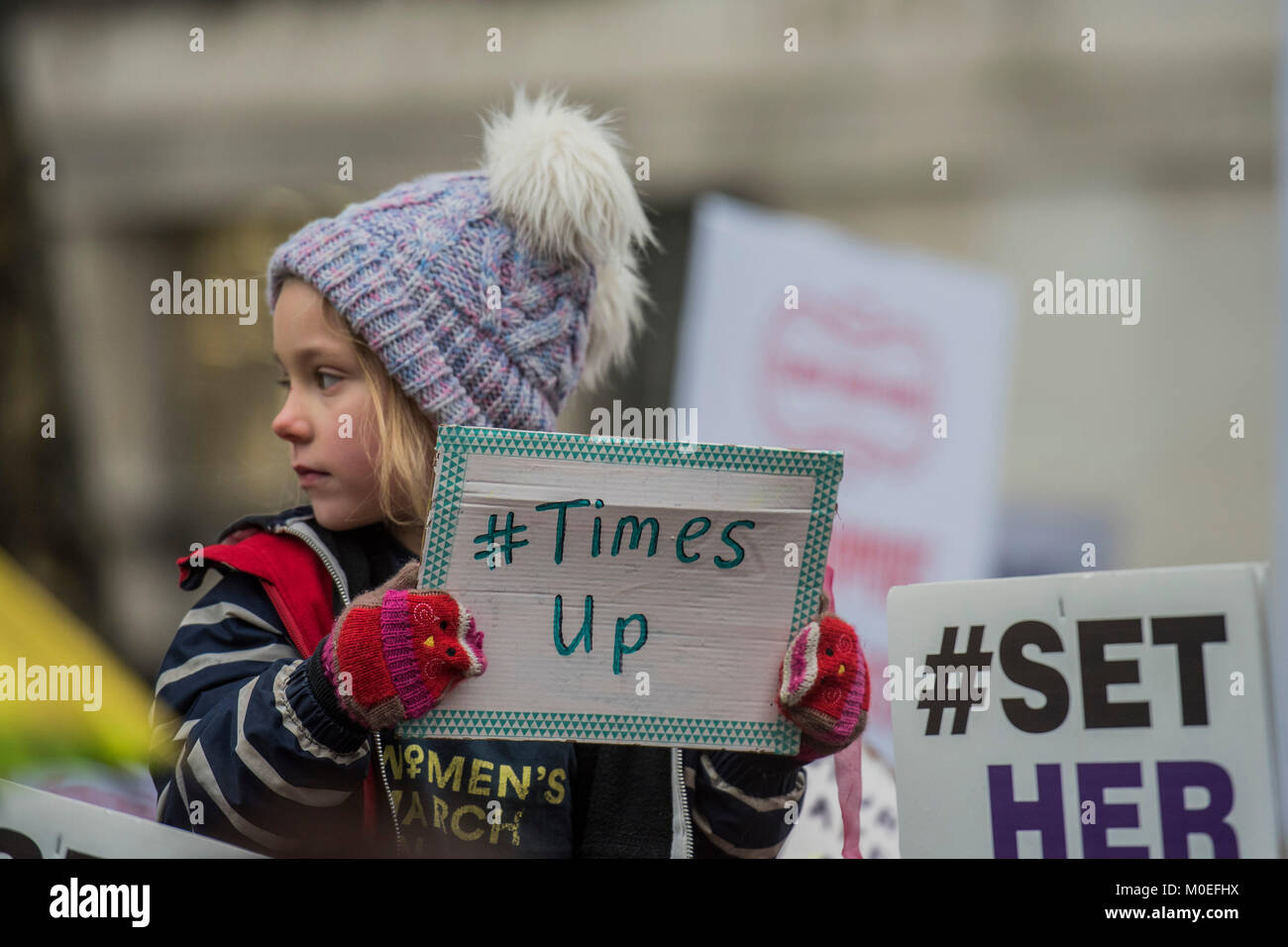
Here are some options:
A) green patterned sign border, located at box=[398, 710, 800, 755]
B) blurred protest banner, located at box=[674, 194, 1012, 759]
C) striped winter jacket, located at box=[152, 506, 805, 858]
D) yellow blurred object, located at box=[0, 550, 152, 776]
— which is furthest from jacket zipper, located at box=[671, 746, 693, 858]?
blurred protest banner, located at box=[674, 194, 1012, 759]

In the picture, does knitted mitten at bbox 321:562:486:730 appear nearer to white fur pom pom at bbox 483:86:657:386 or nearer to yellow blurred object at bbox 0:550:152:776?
white fur pom pom at bbox 483:86:657:386

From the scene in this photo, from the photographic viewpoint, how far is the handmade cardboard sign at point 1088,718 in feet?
4.61

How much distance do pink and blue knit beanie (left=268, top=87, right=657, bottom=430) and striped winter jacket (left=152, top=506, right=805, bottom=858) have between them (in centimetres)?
23

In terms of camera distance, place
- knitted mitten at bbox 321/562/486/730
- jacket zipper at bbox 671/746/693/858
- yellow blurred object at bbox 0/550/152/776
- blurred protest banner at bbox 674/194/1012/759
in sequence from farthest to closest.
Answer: blurred protest banner at bbox 674/194/1012/759 → yellow blurred object at bbox 0/550/152/776 → jacket zipper at bbox 671/746/693/858 → knitted mitten at bbox 321/562/486/730

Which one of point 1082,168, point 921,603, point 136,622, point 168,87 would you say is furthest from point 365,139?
point 921,603

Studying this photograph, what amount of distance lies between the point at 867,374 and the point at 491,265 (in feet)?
4.92

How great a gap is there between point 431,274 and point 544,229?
0.53 feet

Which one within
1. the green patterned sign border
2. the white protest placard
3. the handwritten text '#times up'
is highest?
the handwritten text '#times up'

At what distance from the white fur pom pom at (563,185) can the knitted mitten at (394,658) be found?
23.0 inches

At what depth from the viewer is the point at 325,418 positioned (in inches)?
63.7

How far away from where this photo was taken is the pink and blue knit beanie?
5.37 feet

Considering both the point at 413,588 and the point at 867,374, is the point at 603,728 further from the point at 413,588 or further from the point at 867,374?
the point at 867,374

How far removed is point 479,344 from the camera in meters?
1.68
